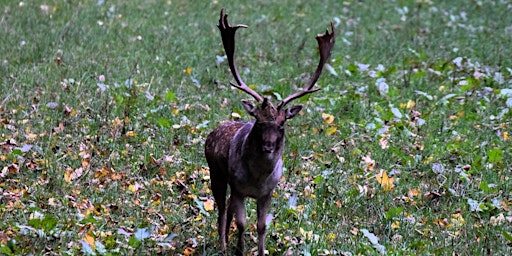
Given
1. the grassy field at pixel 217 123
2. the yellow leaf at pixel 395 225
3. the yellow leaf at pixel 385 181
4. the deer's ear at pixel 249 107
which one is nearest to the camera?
the deer's ear at pixel 249 107

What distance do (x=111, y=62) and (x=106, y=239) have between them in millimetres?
5227

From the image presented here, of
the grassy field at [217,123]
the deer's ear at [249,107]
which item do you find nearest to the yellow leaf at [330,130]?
the grassy field at [217,123]

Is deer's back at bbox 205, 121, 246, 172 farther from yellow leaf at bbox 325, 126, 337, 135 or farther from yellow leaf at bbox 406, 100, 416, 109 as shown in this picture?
yellow leaf at bbox 406, 100, 416, 109

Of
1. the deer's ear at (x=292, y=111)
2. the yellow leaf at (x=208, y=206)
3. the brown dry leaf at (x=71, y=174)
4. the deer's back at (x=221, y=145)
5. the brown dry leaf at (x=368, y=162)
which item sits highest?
the deer's ear at (x=292, y=111)

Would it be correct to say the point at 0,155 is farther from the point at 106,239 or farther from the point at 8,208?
the point at 106,239

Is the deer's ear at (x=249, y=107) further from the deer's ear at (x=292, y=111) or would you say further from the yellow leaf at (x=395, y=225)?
the yellow leaf at (x=395, y=225)

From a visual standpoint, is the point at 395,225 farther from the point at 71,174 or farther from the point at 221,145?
the point at 71,174

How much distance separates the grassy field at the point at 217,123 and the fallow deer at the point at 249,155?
313 millimetres

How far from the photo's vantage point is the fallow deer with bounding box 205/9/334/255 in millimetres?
5641

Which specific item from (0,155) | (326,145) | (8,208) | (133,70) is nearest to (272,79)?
(133,70)

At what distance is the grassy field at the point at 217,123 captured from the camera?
21.8 ft

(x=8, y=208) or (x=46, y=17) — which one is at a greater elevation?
(x=46, y=17)

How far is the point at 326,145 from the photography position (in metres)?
8.98

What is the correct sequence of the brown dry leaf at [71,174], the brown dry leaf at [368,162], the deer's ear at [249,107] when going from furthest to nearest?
the brown dry leaf at [368,162] → the brown dry leaf at [71,174] → the deer's ear at [249,107]
